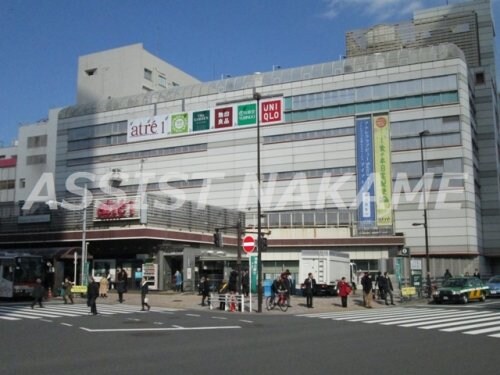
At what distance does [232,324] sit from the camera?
19.4 meters

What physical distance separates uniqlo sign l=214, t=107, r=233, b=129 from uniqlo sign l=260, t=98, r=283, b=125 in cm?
387

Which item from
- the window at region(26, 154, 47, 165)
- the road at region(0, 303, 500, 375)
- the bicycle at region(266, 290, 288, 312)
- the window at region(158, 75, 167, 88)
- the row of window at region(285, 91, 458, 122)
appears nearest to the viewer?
the road at region(0, 303, 500, 375)

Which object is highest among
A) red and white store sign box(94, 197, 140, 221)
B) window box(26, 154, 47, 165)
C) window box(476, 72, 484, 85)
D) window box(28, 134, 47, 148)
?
window box(476, 72, 484, 85)

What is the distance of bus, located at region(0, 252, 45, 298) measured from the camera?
33.3 m

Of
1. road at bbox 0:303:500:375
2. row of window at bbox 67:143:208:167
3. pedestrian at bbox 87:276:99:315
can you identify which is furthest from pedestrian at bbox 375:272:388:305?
row of window at bbox 67:143:208:167

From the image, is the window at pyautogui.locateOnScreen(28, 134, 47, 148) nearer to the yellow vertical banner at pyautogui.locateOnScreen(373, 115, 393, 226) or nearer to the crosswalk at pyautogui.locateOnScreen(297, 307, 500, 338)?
the yellow vertical banner at pyautogui.locateOnScreen(373, 115, 393, 226)

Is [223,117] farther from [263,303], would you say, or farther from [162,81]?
[263,303]

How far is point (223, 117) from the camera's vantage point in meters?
65.6

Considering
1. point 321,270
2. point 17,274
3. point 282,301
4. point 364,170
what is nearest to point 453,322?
point 282,301

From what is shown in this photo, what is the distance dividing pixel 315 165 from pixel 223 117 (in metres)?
12.6

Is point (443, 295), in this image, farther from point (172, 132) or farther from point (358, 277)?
point (172, 132)

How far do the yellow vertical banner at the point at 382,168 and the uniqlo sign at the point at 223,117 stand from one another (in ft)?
54.4

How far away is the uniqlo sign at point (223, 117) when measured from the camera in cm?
6512

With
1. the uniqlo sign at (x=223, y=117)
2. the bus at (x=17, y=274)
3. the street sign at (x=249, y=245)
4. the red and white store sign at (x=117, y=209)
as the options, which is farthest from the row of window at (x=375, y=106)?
the street sign at (x=249, y=245)
